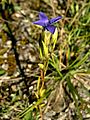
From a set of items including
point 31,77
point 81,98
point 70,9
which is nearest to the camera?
point 81,98

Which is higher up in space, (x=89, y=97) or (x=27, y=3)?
(x=27, y=3)

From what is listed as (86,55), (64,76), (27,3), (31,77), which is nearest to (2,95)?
(31,77)

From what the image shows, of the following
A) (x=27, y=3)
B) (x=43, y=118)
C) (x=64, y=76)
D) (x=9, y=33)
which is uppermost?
(x=27, y=3)

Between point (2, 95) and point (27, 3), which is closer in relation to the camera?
point (2, 95)

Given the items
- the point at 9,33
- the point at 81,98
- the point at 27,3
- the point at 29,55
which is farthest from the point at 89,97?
the point at 27,3

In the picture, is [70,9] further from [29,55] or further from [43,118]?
[43,118]

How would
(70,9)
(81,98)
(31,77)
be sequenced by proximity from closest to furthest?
(81,98) → (31,77) → (70,9)

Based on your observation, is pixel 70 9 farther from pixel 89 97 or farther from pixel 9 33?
pixel 89 97
